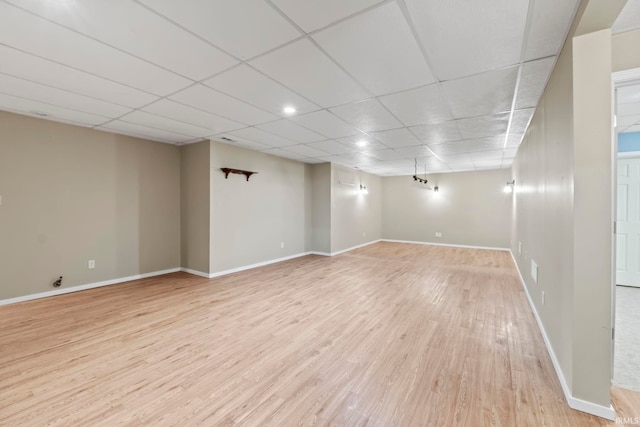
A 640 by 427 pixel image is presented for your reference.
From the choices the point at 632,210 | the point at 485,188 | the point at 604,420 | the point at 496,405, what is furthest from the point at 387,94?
the point at 485,188

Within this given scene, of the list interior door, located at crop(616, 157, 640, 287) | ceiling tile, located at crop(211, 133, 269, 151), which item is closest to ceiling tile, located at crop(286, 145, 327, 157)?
ceiling tile, located at crop(211, 133, 269, 151)

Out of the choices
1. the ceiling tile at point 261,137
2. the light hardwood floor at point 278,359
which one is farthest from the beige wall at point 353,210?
the light hardwood floor at point 278,359

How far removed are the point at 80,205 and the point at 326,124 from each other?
409 centimetres

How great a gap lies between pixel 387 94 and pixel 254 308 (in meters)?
3.08

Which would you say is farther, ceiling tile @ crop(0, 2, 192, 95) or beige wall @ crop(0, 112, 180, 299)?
beige wall @ crop(0, 112, 180, 299)

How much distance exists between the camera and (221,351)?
242cm

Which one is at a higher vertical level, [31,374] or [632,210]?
[632,210]

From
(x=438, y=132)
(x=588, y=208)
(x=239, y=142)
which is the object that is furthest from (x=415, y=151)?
(x=588, y=208)

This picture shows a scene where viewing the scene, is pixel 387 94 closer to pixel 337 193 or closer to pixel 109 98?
pixel 109 98

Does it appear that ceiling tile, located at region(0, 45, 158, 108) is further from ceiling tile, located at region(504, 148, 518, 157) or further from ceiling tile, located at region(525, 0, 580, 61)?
ceiling tile, located at region(504, 148, 518, 157)

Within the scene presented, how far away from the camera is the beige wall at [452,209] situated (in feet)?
26.3

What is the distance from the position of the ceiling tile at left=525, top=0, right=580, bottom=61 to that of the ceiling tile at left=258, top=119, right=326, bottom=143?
2.71 meters

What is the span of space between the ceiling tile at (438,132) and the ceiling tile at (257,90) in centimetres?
183

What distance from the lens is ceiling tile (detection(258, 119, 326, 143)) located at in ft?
12.6
